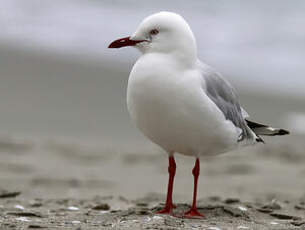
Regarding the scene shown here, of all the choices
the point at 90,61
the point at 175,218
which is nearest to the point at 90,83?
the point at 90,61

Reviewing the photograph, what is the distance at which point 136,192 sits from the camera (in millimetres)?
6984

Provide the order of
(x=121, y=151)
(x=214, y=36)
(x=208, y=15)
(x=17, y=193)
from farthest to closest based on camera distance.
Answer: (x=208, y=15) < (x=214, y=36) < (x=121, y=151) < (x=17, y=193)

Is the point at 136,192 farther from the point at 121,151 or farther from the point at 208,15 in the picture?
the point at 208,15

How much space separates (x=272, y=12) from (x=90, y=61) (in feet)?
15.3

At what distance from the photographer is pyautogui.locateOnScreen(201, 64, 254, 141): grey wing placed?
185 inches

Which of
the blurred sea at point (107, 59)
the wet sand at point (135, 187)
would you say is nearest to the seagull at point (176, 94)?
the wet sand at point (135, 187)

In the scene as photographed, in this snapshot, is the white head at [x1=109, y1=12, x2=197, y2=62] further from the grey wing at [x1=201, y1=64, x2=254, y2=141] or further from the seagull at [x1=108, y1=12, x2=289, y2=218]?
the grey wing at [x1=201, y1=64, x2=254, y2=141]

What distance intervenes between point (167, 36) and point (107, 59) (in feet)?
27.2

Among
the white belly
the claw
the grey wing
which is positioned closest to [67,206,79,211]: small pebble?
the claw

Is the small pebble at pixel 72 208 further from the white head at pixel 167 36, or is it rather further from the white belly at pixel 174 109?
the white head at pixel 167 36

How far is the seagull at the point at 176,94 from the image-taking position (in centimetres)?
446

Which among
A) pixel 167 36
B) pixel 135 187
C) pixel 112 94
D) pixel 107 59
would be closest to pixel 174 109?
pixel 167 36

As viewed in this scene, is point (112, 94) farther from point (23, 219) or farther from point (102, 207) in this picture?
point (23, 219)

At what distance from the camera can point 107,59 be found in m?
12.9
